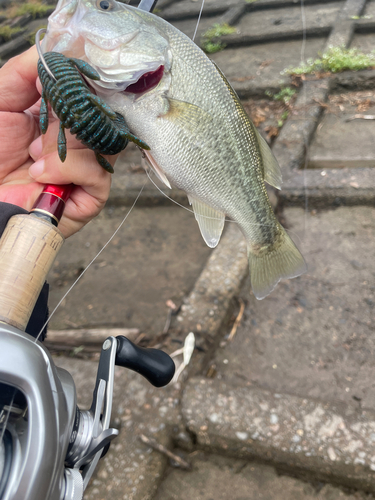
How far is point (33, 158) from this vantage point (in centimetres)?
131

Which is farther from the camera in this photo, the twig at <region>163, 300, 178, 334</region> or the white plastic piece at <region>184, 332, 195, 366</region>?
the twig at <region>163, 300, 178, 334</region>

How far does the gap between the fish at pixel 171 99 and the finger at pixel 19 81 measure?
27 centimetres

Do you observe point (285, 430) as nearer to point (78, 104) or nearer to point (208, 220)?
point (208, 220)

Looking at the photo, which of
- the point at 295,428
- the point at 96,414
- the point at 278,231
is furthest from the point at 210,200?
the point at 295,428

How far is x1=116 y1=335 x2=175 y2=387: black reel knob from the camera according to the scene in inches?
37.1

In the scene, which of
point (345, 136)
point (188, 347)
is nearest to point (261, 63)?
point (345, 136)

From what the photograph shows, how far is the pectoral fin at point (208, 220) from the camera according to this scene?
117 cm

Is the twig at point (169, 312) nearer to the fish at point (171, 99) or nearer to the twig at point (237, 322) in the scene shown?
the twig at point (237, 322)

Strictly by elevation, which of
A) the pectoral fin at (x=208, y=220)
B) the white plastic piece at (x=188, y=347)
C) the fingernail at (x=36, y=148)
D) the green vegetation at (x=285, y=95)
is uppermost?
the fingernail at (x=36, y=148)

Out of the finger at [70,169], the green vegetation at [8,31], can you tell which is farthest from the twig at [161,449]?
the green vegetation at [8,31]

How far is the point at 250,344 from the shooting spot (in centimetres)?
229

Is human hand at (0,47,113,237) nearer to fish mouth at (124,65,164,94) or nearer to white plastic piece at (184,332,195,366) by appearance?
fish mouth at (124,65,164,94)

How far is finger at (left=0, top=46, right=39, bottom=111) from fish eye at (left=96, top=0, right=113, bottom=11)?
0.90 ft

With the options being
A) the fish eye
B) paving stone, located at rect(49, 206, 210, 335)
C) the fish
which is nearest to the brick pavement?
paving stone, located at rect(49, 206, 210, 335)
